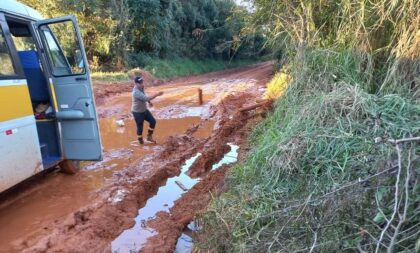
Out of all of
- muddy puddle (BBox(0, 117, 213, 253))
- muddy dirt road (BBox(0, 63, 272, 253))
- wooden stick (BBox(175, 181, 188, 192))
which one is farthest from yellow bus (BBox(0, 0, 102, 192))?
wooden stick (BBox(175, 181, 188, 192))

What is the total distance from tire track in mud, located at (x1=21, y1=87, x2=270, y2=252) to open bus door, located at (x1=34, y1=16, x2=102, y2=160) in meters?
0.84

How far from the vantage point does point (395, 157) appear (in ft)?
10.4

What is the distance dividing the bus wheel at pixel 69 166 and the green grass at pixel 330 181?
2.97m

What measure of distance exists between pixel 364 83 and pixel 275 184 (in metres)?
2.60

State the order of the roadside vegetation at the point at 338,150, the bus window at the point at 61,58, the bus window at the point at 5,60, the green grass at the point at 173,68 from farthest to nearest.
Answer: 1. the green grass at the point at 173,68
2. the bus window at the point at 61,58
3. the bus window at the point at 5,60
4. the roadside vegetation at the point at 338,150

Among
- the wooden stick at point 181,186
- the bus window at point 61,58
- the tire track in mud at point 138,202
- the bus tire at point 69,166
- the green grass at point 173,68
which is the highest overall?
the bus window at point 61,58

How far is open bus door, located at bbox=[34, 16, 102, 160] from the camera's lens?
6.05 metres

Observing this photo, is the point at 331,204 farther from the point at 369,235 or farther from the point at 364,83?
the point at 364,83

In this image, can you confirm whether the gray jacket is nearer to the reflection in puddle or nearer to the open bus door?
the reflection in puddle

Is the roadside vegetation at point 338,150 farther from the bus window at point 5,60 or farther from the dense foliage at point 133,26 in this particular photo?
the dense foliage at point 133,26

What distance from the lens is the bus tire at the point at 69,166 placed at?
6.66 m

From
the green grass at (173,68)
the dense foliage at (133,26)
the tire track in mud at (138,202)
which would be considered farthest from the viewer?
the dense foliage at (133,26)

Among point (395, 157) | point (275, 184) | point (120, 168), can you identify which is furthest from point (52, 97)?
point (395, 157)

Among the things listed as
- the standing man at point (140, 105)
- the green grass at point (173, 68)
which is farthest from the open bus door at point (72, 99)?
the green grass at point (173, 68)
